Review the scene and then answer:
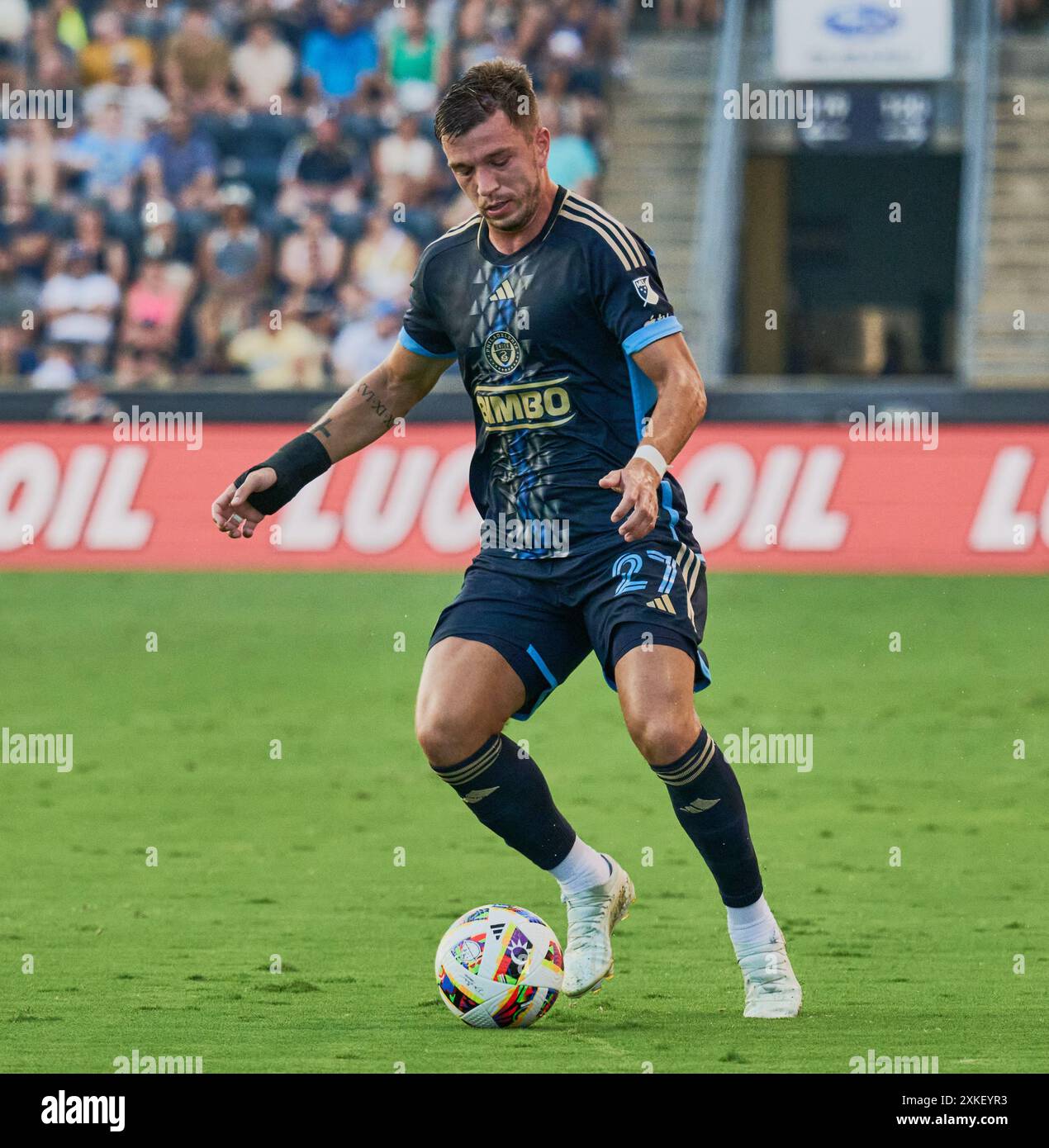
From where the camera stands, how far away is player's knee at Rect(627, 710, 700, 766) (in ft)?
18.9

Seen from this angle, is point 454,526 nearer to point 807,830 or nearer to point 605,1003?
point 807,830

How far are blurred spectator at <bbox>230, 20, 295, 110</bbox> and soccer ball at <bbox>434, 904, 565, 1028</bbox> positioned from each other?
1765cm

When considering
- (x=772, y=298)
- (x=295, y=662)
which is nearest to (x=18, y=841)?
(x=295, y=662)

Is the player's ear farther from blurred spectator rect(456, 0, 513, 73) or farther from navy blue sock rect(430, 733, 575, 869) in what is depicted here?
blurred spectator rect(456, 0, 513, 73)

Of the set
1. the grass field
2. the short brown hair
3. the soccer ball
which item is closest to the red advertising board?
the grass field

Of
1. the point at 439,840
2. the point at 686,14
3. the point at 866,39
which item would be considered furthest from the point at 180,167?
the point at 439,840

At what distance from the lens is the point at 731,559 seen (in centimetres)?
1647

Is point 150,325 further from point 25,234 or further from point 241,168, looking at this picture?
point 241,168

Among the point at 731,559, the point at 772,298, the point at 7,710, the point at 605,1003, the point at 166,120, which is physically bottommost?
the point at 605,1003

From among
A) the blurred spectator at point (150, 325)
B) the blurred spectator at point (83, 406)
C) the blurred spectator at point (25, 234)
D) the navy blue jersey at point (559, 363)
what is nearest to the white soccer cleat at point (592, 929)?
the navy blue jersey at point (559, 363)

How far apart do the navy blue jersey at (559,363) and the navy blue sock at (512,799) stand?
1.97 ft

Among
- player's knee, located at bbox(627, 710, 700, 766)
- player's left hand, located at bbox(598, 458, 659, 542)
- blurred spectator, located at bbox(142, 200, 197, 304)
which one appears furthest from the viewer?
blurred spectator, located at bbox(142, 200, 197, 304)

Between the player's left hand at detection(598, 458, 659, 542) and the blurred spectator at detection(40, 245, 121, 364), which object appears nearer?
the player's left hand at detection(598, 458, 659, 542)

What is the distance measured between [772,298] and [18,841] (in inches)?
640
